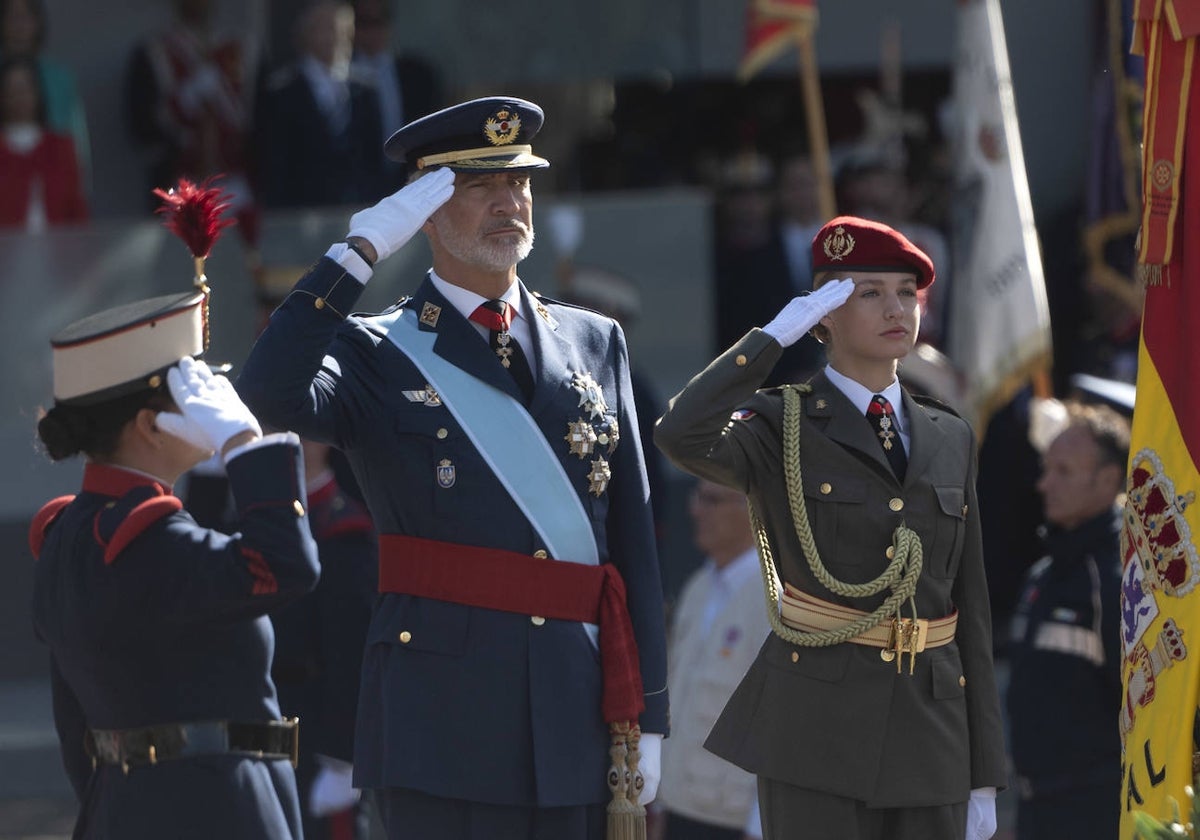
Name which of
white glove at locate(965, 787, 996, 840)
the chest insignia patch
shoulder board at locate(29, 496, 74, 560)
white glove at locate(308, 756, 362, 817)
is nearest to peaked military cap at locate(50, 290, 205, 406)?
shoulder board at locate(29, 496, 74, 560)

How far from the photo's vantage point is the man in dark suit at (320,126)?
9594 millimetres

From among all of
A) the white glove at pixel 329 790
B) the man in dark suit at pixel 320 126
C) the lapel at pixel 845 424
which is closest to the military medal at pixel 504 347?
the lapel at pixel 845 424

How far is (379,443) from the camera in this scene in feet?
13.7

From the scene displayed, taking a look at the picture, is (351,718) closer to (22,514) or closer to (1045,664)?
(1045,664)

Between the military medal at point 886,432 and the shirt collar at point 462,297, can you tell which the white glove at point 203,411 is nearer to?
the shirt collar at point 462,297

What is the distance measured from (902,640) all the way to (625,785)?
2.03 feet

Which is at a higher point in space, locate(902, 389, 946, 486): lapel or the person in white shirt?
locate(902, 389, 946, 486): lapel

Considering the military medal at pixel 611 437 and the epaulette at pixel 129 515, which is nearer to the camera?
the epaulette at pixel 129 515

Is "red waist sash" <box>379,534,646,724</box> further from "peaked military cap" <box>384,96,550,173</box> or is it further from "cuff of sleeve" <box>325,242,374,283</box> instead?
"peaked military cap" <box>384,96,550,173</box>

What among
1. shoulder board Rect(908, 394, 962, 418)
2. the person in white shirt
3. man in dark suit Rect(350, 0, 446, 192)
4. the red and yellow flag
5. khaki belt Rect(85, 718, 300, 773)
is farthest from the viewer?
man in dark suit Rect(350, 0, 446, 192)

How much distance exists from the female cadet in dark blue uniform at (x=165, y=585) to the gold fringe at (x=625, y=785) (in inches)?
24.2

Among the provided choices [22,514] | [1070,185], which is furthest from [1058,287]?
[22,514]

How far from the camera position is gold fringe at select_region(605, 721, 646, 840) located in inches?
163

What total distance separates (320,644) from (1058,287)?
18.2 ft
